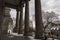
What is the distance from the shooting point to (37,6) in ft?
32.5

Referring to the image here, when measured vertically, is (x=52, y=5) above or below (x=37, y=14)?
above

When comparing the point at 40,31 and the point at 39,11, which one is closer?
the point at 40,31

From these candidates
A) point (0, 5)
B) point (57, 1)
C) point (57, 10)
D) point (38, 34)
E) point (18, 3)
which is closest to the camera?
point (38, 34)

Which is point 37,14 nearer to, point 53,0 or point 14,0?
point 14,0

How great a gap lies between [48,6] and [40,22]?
70266 millimetres

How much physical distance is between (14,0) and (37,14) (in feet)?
34.6

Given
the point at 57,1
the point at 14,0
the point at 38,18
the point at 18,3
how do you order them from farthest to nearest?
the point at 57,1, the point at 18,3, the point at 14,0, the point at 38,18

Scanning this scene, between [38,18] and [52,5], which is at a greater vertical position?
[52,5]

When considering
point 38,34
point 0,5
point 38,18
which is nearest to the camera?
point 38,34

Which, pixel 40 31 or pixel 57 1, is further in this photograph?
pixel 57 1

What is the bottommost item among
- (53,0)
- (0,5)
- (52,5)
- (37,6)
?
(37,6)

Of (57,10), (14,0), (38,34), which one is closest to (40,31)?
(38,34)

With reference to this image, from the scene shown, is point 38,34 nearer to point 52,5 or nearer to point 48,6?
point 48,6

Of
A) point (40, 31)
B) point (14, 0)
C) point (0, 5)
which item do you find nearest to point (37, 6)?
point (40, 31)
